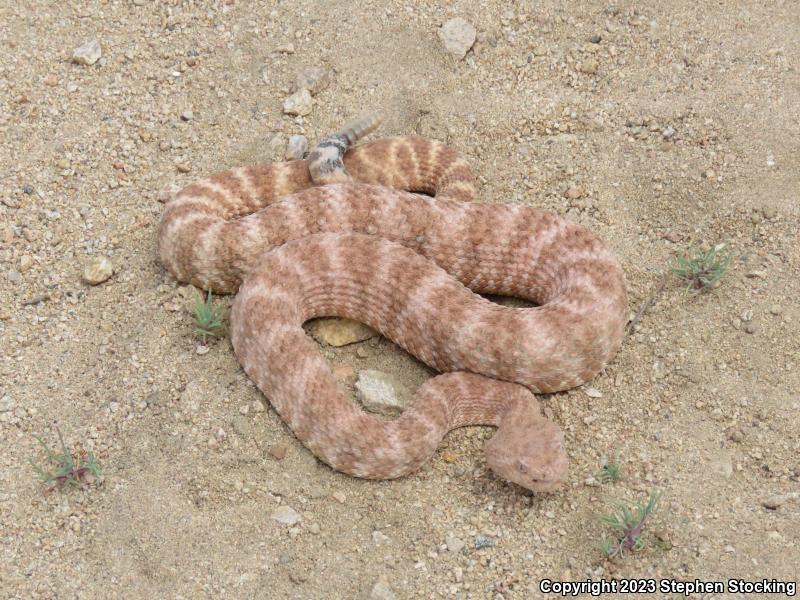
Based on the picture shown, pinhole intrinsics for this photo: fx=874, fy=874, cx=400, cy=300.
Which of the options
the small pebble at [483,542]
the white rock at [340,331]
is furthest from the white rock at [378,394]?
the small pebble at [483,542]

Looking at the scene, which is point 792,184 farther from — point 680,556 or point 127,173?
point 127,173

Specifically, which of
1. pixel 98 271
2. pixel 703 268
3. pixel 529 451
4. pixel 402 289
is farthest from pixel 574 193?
pixel 98 271

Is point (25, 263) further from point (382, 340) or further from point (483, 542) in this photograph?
point (483, 542)

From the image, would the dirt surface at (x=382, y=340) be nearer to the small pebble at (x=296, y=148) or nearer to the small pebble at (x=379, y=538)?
the small pebble at (x=379, y=538)

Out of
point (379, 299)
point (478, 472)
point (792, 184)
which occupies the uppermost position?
point (792, 184)

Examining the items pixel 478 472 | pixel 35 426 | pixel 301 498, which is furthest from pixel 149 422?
pixel 478 472

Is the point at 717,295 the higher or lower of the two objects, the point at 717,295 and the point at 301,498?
the higher
